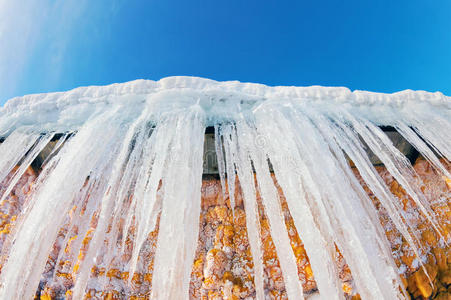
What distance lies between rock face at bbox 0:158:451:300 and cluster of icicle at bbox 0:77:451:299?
14 centimetres

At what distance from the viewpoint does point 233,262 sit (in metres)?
2.19

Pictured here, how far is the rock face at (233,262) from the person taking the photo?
2037 mm

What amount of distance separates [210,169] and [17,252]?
1872 mm

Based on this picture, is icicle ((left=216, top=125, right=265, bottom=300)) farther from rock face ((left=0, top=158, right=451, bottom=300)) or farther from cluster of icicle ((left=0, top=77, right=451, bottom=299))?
rock face ((left=0, top=158, right=451, bottom=300))

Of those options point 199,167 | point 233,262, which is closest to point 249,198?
point 199,167

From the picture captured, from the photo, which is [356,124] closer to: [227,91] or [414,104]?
[414,104]

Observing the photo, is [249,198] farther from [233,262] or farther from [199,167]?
[233,262]

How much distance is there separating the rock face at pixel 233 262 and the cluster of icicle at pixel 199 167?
5.6 inches

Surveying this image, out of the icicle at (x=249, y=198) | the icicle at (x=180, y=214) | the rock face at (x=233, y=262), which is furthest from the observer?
the rock face at (x=233, y=262)

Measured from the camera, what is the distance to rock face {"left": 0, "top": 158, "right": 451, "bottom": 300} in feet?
6.68

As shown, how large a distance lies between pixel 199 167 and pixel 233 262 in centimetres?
107

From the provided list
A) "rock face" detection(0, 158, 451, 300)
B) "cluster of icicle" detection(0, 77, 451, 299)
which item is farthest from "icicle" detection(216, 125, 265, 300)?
"rock face" detection(0, 158, 451, 300)

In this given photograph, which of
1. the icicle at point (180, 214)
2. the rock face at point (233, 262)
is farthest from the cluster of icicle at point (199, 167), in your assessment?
the rock face at point (233, 262)

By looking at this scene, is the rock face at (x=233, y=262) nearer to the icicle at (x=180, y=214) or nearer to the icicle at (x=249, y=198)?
the icicle at (x=249, y=198)
